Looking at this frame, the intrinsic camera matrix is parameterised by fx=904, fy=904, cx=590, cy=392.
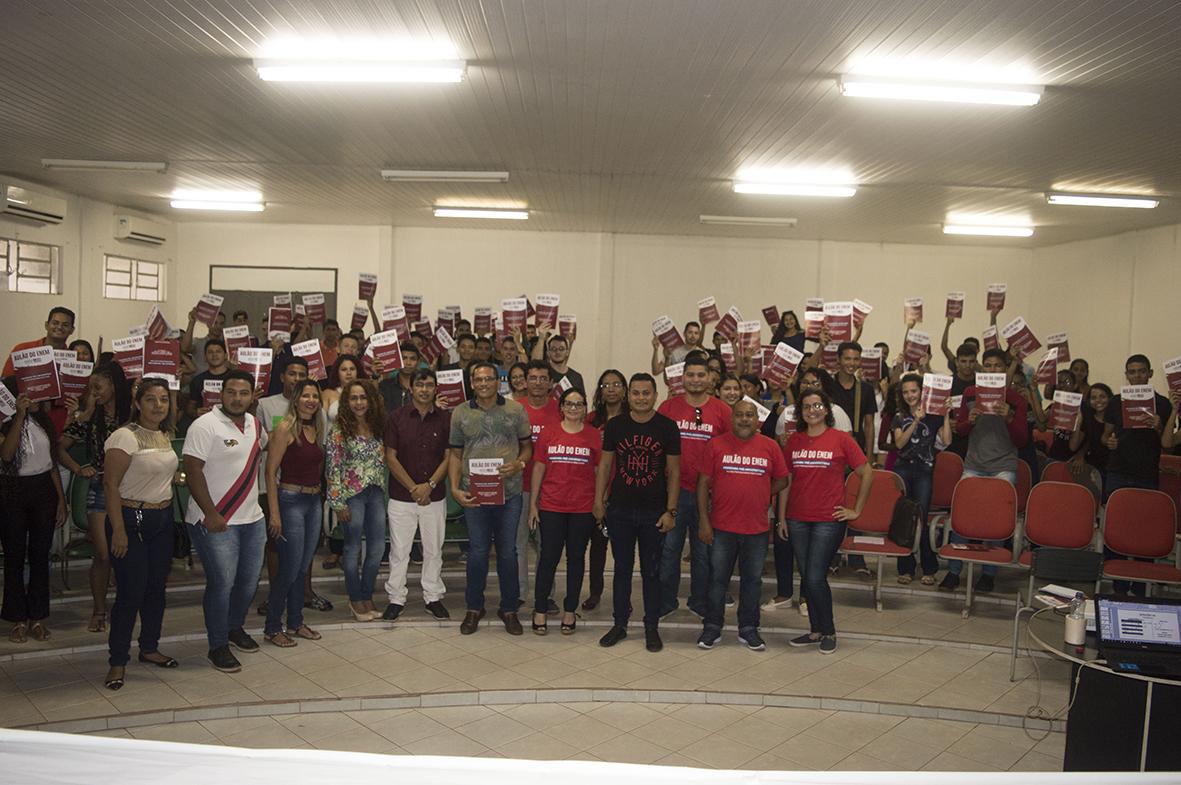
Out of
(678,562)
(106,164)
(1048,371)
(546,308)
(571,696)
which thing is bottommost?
(571,696)

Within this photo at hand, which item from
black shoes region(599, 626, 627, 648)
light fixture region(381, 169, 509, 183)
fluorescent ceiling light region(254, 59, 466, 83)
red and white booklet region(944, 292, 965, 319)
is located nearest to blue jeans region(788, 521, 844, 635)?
black shoes region(599, 626, 627, 648)

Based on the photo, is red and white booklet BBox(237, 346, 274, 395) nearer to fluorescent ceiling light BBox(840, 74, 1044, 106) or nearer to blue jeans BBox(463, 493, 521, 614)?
blue jeans BBox(463, 493, 521, 614)

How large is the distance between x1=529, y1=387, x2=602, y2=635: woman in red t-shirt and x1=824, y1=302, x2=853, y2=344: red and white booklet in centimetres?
342

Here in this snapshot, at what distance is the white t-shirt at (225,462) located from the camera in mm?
4914

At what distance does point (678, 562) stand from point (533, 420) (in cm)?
145

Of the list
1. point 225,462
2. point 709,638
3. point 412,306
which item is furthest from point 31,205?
point 709,638

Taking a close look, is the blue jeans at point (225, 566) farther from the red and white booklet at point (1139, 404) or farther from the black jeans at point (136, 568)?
the red and white booklet at point (1139, 404)

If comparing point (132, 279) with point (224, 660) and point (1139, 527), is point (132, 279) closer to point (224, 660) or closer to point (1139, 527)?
point (224, 660)

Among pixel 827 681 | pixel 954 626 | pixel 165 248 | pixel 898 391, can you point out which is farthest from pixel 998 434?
pixel 165 248

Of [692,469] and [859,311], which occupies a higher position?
[859,311]

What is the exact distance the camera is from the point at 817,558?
230 inches

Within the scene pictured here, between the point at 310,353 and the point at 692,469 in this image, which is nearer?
the point at 692,469

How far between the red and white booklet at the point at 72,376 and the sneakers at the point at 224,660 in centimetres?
193

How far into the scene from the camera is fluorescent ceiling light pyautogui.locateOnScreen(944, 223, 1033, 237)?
1298cm
